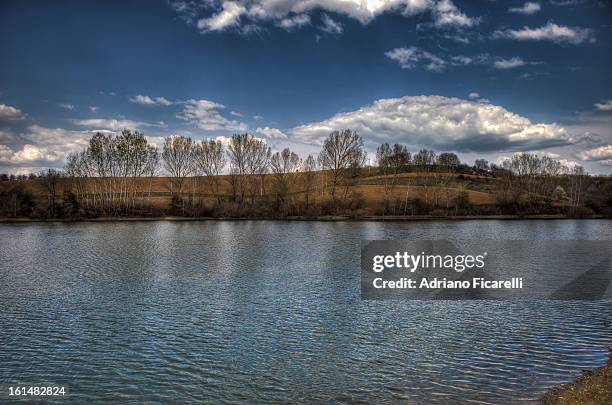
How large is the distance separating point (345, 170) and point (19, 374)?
236 ft

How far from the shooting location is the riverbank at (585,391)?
27.7 feet

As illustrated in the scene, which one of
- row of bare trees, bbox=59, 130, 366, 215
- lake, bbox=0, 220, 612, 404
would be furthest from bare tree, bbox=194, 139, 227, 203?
lake, bbox=0, 220, 612, 404

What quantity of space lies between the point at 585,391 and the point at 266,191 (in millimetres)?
75428

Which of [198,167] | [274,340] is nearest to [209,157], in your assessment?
[198,167]

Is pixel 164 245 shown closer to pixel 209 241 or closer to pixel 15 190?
pixel 209 241

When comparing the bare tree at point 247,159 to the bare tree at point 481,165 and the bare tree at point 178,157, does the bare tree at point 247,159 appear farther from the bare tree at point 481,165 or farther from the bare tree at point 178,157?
the bare tree at point 481,165

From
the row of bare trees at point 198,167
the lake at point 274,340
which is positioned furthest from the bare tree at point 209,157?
the lake at point 274,340

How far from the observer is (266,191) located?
8288cm

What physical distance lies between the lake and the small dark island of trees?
53155 mm

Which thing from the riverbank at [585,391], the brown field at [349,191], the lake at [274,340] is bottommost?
the lake at [274,340]

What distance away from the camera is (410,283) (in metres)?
21.6

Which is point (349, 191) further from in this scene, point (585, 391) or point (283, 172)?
point (585, 391)

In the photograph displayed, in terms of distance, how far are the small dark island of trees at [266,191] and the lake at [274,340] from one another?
174 feet

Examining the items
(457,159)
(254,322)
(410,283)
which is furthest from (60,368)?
(457,159)
